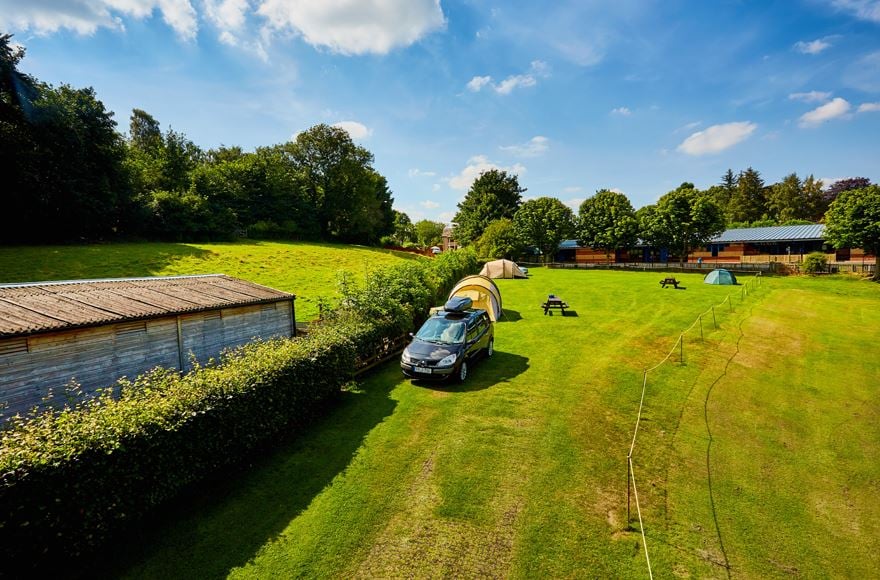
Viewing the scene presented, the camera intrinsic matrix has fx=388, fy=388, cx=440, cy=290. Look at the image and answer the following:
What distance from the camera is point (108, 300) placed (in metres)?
11.0

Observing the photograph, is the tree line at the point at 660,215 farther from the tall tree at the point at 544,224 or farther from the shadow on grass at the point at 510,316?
the shadow on grass at the point at 510,316

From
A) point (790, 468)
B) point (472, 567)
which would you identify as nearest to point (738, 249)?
point (790, 468)

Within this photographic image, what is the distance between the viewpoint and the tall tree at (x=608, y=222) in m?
51.4

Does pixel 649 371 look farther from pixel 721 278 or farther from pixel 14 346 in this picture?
pixel 721 278

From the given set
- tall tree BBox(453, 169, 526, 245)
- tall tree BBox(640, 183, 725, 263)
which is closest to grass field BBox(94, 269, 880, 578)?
tall tree BBox(640, 183, 725, 263)

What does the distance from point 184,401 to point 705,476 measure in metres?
10.2

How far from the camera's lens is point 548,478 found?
778 cm

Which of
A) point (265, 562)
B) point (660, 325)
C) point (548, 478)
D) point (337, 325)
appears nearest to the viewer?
point (265, 562)

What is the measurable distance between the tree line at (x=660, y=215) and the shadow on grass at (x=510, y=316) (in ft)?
103

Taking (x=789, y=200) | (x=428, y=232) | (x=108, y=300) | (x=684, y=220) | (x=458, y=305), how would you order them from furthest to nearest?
(x=428, y=232), (x=789, y=200), (x=684, y=220), (x=458, y=305), (x=108, y=300)

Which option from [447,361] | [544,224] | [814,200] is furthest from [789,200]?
[447,361]

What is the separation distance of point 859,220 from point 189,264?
2154 inches

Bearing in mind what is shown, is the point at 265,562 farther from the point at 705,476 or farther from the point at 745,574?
the point at 705,476

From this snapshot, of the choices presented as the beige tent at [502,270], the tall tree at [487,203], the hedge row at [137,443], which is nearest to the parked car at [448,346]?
the hedge row at [137,443]
